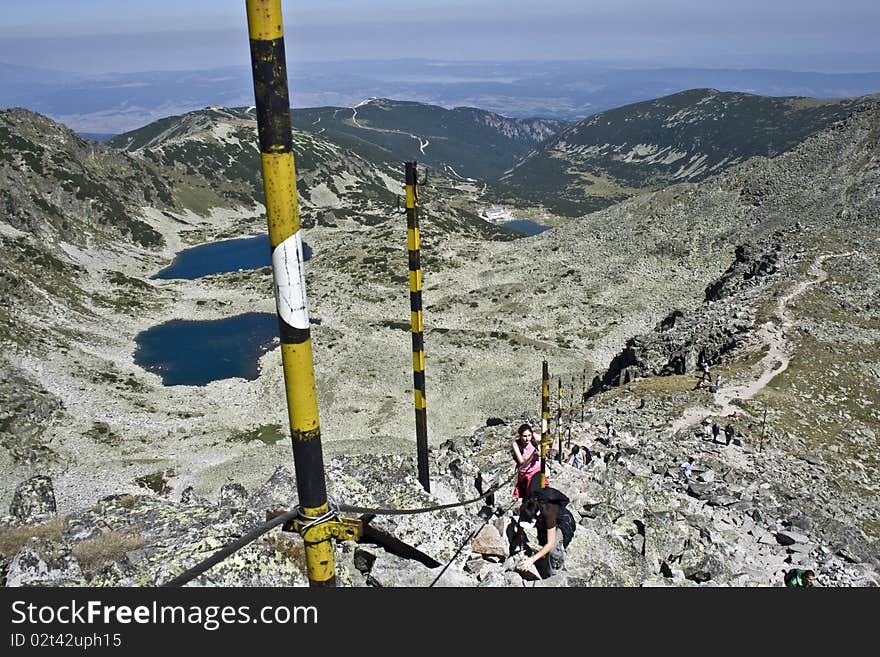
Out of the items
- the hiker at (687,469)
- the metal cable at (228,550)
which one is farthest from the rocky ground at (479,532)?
the metal cable at (228,550)

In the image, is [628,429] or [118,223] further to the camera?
[118,223]

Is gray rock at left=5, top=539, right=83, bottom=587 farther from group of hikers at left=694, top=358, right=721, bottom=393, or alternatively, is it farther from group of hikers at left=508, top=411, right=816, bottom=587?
group of hikers at left=694, top=358, right=721, bottom=393

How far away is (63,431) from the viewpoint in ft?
147

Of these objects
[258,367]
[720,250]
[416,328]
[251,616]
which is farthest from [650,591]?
[720,250]

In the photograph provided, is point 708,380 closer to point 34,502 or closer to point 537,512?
point 537,512

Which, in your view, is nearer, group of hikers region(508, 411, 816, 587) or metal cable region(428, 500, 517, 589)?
metal cable region(428, 500, 517, 589)

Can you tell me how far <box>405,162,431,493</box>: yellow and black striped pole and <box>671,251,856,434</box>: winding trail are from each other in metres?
15.6

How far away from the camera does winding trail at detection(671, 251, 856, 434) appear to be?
2992 centimetres

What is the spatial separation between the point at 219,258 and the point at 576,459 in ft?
423

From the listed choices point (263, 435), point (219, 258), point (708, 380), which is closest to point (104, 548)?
point (708, 380)

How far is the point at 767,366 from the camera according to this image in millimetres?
35188

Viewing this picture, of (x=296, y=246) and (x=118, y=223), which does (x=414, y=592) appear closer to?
(x=296, y=246)

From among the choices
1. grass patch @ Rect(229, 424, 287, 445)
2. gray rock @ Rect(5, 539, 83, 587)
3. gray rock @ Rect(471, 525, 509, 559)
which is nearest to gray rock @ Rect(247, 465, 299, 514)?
gray rock @ Rect(5, 539, 83, 587)

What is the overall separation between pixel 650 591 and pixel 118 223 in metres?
154
